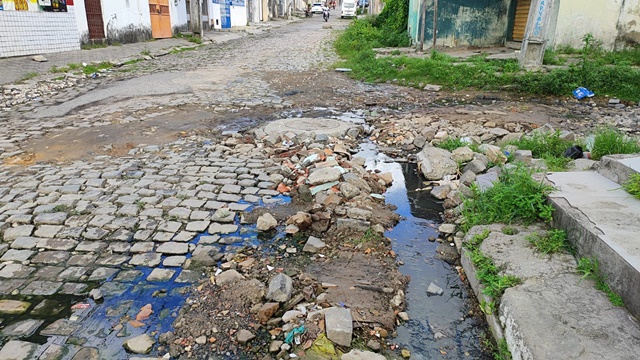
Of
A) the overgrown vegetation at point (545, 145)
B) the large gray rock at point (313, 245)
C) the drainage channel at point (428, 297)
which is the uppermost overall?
the overgrown vegetation at point (545, 145)

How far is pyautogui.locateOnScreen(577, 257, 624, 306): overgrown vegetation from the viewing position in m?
2.46

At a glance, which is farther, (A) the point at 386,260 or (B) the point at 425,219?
(B) the point at 425,219

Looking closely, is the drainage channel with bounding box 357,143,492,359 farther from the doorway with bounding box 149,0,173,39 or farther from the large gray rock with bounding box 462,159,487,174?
the doorway with bounding box 149,0,173,39

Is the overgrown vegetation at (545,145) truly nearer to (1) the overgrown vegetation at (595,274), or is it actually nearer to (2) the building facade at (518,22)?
(1) the overgrown vegetation at (595,274)

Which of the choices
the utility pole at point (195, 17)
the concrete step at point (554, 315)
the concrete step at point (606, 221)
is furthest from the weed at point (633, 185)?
the utility pole at point (195, 17)

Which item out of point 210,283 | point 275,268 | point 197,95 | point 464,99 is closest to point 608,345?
point 275,268

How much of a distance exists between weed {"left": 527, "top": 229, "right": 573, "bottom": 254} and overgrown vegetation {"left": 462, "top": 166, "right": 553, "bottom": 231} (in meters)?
0.23

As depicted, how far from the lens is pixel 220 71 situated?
1166 cm

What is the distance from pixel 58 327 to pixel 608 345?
9.95ft

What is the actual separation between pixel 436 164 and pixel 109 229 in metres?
3.50

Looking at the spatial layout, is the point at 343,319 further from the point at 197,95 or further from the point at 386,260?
the point at 197,95

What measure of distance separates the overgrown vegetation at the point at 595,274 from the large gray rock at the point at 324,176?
92.6 inches

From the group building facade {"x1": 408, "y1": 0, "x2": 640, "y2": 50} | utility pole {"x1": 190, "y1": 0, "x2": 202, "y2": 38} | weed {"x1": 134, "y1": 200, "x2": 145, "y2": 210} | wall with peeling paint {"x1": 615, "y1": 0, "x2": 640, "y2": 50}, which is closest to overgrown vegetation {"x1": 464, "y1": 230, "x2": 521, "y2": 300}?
weed {"x1": 134, "y1": 200, "x2": 145, "y2": 210}

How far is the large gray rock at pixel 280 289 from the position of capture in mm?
2746
